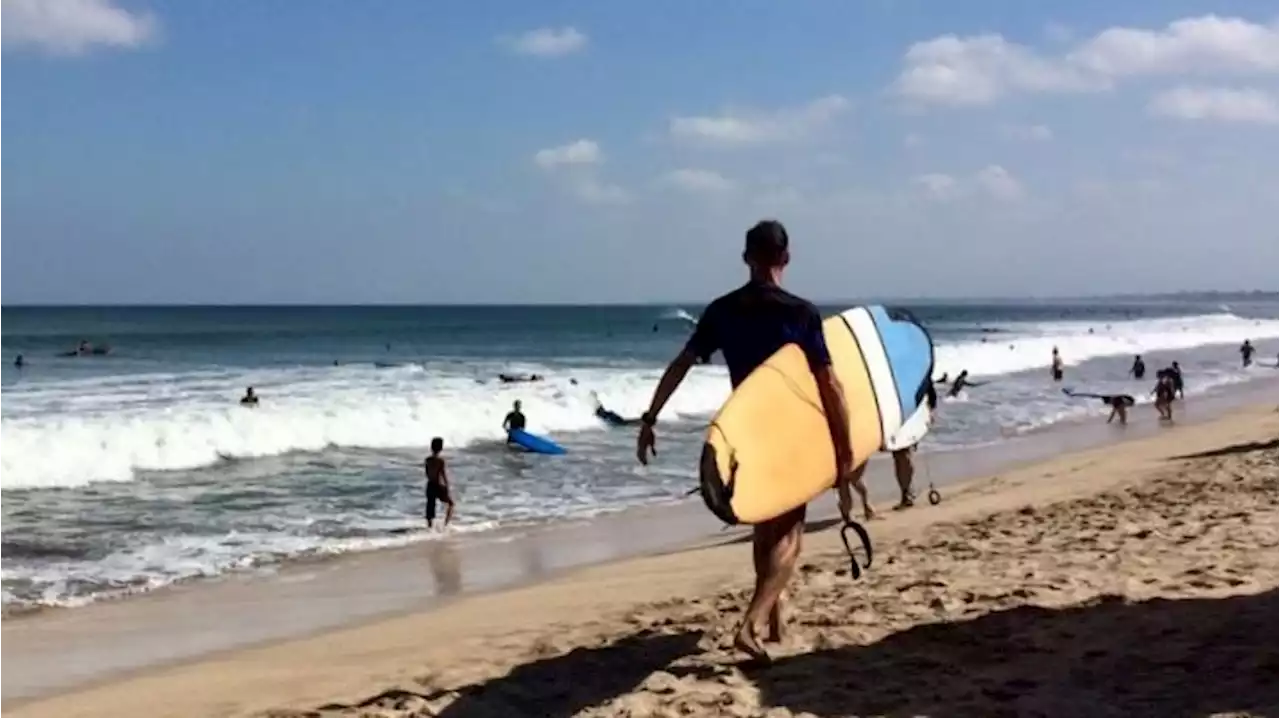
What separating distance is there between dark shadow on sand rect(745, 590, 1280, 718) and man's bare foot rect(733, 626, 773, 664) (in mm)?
47

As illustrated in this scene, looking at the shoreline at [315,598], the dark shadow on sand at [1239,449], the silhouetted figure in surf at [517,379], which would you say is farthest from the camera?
the silhouetted figure in surf at [517,379]

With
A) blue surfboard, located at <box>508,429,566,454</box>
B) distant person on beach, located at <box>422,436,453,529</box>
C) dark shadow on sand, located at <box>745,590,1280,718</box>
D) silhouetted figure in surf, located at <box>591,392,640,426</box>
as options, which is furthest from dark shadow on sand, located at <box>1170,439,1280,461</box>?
silhouetted figure in surf, located at <box>591,392,640,426</box>

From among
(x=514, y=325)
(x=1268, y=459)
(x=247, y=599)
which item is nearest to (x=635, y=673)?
(x=247, y=599)

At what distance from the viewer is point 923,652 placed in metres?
5.37

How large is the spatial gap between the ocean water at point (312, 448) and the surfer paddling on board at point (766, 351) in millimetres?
6651

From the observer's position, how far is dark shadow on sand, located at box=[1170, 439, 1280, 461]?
1476cm

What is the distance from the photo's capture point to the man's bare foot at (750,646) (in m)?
5.24

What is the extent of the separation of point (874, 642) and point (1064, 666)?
92 cm

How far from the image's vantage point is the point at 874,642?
5.62 m

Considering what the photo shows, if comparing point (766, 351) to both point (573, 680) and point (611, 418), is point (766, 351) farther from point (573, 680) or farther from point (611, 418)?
point (611, 418)

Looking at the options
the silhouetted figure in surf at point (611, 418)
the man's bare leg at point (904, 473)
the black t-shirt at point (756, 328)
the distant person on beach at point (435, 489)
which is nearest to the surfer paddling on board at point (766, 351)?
the black t-shirt at point (756, 328)

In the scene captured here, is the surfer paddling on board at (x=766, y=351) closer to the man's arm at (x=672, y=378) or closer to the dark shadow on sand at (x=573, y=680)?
the man's arm at (x=672, y=378)

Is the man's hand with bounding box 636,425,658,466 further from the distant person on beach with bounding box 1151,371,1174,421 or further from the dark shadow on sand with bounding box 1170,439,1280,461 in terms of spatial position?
the distant person on beach with bounding box 1151,371,1174,421

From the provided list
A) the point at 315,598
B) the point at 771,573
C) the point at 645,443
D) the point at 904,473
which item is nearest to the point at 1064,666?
the point at 771,573
